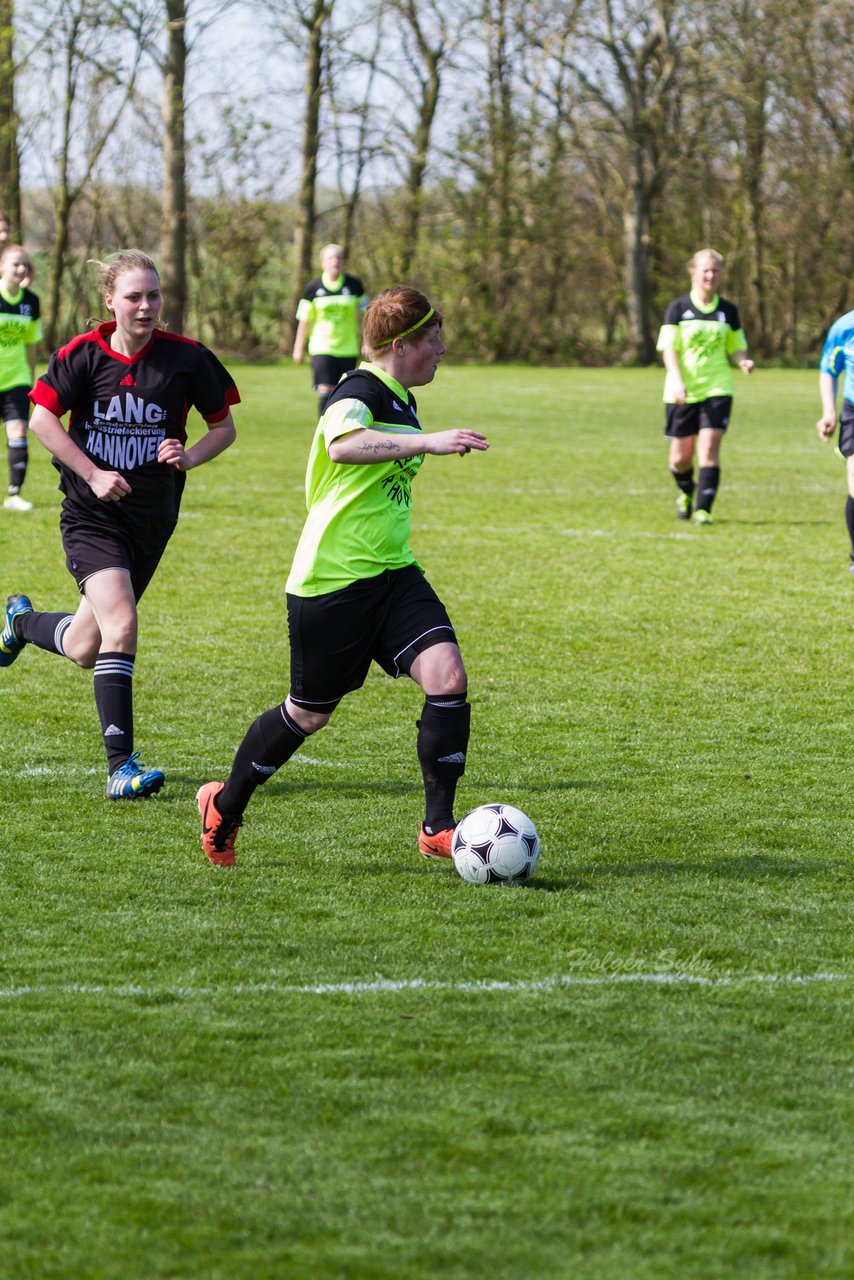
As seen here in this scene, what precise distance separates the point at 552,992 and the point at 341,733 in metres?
3.05

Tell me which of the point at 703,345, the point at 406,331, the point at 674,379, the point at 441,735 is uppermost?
the point at 703,345

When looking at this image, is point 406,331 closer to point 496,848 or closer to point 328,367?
point 496,848

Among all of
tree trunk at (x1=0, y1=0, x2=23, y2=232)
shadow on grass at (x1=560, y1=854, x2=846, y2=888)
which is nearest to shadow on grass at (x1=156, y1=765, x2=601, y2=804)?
shadow on grass at (x1=560, y1=854, x2=846, y2=888)

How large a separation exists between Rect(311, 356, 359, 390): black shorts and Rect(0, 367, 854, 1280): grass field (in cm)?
1066

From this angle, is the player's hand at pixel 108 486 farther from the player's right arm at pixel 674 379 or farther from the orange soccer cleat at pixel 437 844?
the player's right arm at pixel 674 379

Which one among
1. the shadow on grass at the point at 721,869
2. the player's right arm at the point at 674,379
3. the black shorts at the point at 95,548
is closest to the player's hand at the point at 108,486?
the black shorts at the point at 95,548

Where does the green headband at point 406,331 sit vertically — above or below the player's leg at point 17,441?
above

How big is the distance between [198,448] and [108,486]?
43 cm

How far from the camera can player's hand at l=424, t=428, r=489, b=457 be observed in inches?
176

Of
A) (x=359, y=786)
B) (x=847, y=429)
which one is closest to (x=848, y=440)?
(x=847, y=429)

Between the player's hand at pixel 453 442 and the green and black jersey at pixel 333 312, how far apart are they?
1479 cm

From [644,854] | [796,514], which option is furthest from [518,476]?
[644,854]

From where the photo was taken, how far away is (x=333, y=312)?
19.2 meters

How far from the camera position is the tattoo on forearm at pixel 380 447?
467 cm
